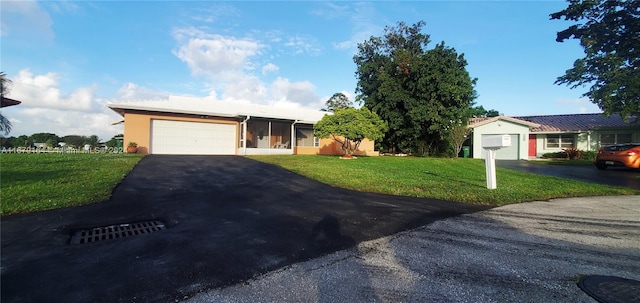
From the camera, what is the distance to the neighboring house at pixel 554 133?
76.4ft

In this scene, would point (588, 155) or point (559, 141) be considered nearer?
point (588, 155)

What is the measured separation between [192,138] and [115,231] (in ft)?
50.4

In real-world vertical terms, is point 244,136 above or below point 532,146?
above

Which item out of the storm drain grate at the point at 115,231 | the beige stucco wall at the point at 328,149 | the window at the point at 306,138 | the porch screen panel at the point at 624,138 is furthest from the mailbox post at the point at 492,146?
the porch screen panel at the point at 624,138

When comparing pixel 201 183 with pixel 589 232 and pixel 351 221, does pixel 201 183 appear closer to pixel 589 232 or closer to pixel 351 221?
pixel 351 221

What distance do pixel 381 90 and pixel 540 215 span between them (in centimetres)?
1875

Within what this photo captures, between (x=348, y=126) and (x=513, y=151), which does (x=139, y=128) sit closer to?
(x=348, y=126)

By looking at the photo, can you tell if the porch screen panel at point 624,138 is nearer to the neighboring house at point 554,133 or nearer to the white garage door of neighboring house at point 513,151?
the neighboring house at point 554,133

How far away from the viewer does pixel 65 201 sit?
200 inches

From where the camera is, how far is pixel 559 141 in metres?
25.4

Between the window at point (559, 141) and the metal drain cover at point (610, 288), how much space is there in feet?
93.5

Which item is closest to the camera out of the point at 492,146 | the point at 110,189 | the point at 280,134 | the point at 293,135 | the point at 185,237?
the point at 185,237

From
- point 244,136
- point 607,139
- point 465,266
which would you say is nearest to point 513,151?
point 607,139

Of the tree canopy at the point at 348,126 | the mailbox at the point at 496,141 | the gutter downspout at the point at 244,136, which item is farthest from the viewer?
the gutter downspout at the point at 244,136
